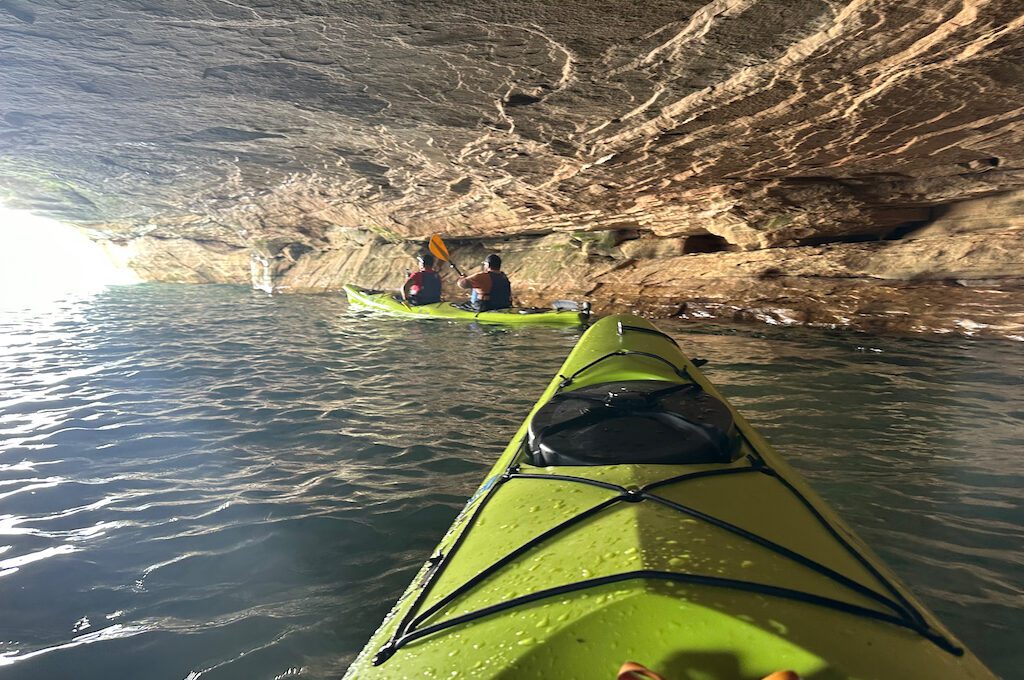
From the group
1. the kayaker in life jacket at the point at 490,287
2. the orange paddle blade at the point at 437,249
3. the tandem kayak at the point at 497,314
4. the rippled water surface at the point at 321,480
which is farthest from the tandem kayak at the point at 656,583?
the orange paddle blade at the point at 437,249

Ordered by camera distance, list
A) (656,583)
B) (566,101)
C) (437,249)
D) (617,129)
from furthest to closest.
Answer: (437,249), (617,129), (566,101), (656,583)

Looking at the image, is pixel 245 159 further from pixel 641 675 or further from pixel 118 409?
pixel 641 675

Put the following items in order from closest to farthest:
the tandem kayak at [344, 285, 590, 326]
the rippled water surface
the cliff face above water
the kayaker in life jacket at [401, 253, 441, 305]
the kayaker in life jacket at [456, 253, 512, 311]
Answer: the rippled water surface < the cliff face above water < the tandem kayak at [344, 285, 590, 326] < the kayaker in life jacket at [456, 253, 512, 311] < the kayaker in life jacket at [401, 253, 441, 305]

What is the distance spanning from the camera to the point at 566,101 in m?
6.34

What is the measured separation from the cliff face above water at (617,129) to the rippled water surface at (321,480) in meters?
2.18

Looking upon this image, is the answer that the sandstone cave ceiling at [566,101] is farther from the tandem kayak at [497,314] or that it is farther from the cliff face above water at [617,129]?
the tandem kayak at [497,314]

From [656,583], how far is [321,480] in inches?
116

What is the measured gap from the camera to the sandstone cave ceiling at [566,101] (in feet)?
15.4

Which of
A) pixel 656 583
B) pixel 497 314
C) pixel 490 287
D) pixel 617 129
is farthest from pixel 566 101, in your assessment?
pixel 656 583

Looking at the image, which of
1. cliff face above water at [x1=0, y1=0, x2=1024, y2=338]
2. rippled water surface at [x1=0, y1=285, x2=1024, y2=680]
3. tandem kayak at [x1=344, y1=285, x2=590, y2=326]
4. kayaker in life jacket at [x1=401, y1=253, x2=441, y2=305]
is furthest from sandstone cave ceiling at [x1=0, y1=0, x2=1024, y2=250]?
rippled water surface at [x1=0, y1=285, x2=1024, y2=680]

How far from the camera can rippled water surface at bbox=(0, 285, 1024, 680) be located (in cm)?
236

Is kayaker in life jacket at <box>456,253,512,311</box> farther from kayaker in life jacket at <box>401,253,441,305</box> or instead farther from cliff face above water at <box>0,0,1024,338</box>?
cliff face above water at <box>0,0,1024,338</box>

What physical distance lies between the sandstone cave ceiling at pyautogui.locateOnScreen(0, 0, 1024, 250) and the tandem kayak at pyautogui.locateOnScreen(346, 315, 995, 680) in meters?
3.94

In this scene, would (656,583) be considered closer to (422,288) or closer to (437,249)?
(422,288)
